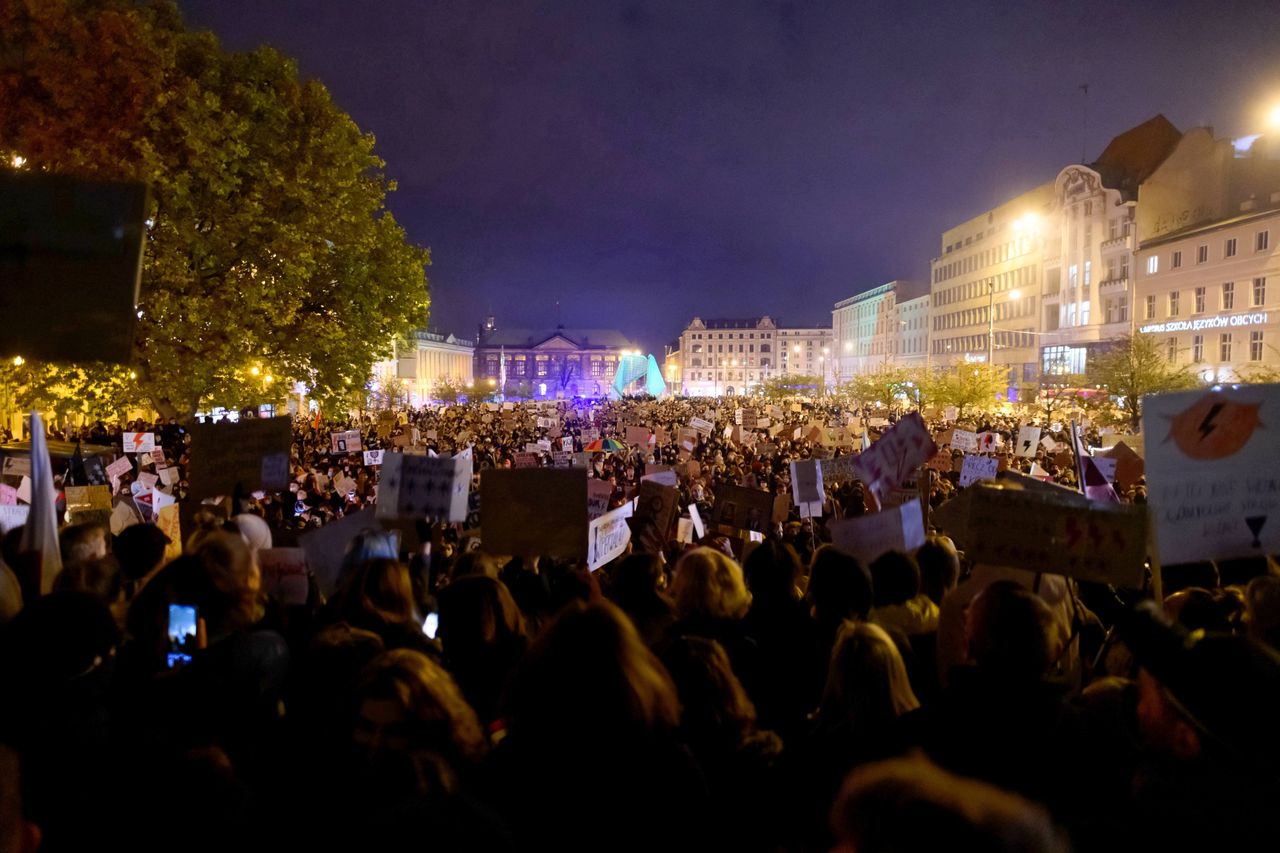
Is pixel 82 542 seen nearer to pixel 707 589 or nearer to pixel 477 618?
pixel 477 618

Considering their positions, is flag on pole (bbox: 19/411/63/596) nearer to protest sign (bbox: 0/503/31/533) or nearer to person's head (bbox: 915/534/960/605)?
protest sign (bbox: 0/503/31/533)

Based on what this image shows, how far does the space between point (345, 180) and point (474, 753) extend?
1681 cm

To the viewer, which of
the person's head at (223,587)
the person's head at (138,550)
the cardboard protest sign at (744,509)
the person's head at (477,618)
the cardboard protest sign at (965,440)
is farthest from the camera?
the cardboard protest sign at (965,440)

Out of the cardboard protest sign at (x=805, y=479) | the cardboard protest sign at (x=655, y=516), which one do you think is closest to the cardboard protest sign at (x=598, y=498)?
the cardboard protest sign at (x=655, y=516)

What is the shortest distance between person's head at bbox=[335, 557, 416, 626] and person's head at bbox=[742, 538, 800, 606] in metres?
1.72

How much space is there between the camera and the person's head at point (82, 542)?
523cm

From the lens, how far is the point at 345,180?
1697 cm

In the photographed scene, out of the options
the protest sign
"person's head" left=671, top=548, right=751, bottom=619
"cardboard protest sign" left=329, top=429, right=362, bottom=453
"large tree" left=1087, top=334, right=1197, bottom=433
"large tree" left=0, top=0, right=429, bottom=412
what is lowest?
the protest sign

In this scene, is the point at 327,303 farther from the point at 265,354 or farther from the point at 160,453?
the point at 160,453

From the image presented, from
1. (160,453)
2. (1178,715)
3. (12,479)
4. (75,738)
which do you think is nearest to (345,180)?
(160,453)

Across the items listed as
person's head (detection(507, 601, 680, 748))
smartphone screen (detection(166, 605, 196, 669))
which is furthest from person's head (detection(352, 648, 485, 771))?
smartphone screen (detection(166, 605, 196, 669))

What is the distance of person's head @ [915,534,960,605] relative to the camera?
16.1 ft

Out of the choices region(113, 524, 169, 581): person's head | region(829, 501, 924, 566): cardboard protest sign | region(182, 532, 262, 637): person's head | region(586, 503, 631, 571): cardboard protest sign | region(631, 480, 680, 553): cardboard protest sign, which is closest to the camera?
region(182, 532, 262, 637): person's head

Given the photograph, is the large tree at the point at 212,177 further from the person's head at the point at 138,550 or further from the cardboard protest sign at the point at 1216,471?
the cardboard protest sign at the point at 1216,471
